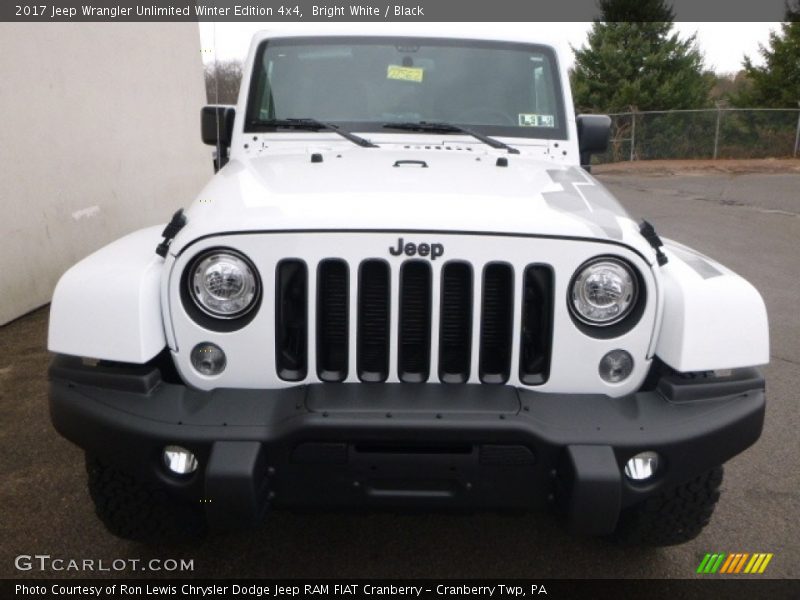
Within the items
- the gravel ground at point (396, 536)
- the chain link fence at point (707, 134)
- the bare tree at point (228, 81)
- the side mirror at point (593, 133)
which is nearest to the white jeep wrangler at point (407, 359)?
the gravel ground at point (396, 536)

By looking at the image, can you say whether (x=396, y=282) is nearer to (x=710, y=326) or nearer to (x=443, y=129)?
(x=710, y=326)

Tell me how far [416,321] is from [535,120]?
172cm

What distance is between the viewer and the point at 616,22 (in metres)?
25.3

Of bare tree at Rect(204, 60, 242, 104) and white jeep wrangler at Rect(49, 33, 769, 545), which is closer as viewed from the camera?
white jeep wrangler at Rect(49, 33, 769, 545)

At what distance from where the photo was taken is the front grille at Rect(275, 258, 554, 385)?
2.12 m

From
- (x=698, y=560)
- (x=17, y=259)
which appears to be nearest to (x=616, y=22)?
(x=17, y=259)

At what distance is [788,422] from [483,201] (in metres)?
2.54

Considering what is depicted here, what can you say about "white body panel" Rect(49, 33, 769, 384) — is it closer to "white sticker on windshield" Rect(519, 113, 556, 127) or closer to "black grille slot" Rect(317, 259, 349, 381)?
"black grille slot" Rect(317, 259, 349, 381)

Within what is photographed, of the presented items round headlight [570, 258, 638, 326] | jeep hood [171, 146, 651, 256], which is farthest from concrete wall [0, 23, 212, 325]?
round headlight [570, 258, 638, 326]

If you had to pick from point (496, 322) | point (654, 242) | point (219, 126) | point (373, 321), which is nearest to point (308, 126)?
point (219, 126)

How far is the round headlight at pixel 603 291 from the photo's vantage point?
7.06 ft

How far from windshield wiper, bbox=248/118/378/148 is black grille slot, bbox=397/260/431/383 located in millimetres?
1237

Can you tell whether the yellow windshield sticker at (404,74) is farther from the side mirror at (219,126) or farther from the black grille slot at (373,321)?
the black grille slot at (373,321)

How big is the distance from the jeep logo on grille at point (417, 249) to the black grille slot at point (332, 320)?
161 millimetres
